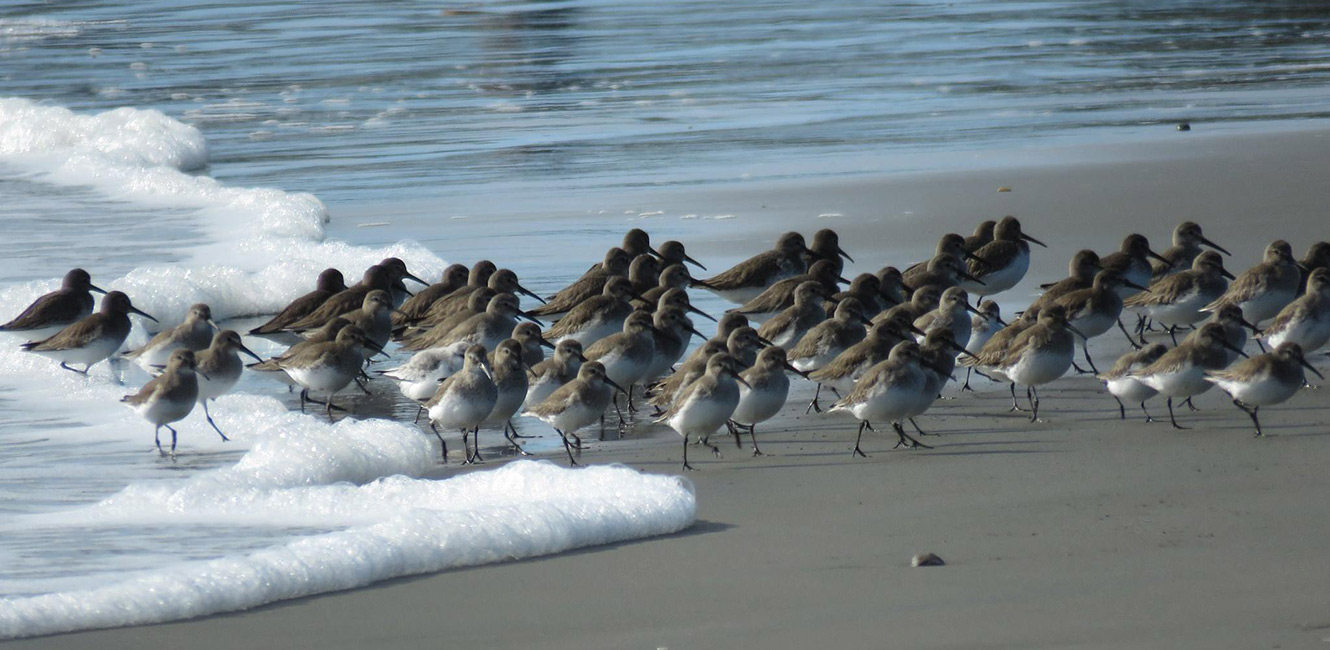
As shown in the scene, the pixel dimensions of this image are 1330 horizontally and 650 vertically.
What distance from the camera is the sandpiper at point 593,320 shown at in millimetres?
9711

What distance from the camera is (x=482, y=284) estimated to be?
10906 mm

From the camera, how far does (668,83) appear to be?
22.5 m

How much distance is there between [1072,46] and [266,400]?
17077 mm

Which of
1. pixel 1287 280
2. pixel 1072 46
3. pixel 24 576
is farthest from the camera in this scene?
pixel 1072 46

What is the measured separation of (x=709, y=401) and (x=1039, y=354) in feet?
5.49

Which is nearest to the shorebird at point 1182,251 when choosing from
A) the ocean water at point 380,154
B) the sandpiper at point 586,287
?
the sandpiper at point 586,287

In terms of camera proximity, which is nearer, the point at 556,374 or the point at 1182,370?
the point at 1182,370

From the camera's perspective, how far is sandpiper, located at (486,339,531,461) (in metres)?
8.29

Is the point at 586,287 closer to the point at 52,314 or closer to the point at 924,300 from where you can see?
the point at 924,300

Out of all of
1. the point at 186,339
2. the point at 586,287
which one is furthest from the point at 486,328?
the point at 186,339

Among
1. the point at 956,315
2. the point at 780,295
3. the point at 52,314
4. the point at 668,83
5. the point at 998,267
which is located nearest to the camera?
the point at 956,315

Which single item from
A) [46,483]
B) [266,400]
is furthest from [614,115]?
[46,483]

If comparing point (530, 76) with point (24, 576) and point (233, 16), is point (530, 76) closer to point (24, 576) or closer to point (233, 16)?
point (233, 16)

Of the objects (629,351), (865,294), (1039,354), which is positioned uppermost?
(1039,354)
